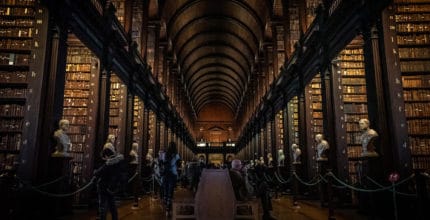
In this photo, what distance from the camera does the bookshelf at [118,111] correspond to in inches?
367

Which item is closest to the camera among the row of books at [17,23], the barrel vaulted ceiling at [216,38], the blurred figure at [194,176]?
the blurred figure at [194,176]

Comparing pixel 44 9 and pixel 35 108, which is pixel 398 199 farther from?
pixel 44 9

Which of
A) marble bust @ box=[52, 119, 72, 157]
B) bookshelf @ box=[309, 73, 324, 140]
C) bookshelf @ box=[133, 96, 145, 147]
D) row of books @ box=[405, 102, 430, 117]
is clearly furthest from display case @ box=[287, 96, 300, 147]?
marble bust @ box=[52, 119, 72, 157]

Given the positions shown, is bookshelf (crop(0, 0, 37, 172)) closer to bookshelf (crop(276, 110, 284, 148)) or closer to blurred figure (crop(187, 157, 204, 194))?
blurred figure (crop(187, 157, 204, 194))

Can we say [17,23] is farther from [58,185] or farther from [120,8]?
[120,8]

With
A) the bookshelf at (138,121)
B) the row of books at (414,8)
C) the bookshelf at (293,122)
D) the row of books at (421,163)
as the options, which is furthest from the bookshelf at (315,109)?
the bookshelf at (138,121)

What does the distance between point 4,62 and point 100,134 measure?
2466 millimetres

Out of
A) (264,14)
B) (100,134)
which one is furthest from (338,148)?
(264,14)

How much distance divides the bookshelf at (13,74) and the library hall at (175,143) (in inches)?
0.7

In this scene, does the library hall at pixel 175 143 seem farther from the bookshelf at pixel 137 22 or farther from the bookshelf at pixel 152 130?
the bookshelf at pixel 152 130

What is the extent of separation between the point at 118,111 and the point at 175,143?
3.97 meters

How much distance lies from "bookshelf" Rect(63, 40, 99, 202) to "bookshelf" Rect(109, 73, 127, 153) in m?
1.43

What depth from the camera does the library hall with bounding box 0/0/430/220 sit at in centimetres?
462

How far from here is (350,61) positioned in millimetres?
7957
